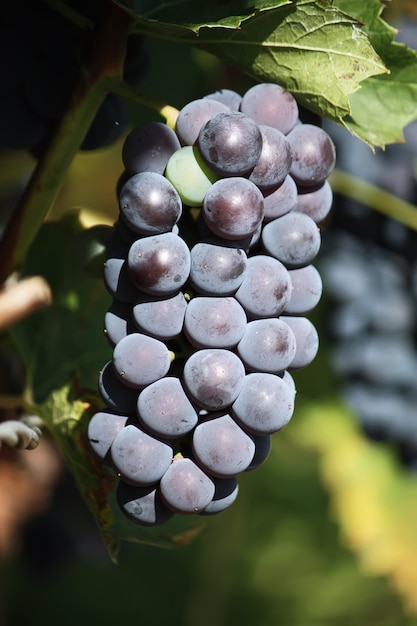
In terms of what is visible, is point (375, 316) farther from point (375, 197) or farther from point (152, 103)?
point (152, 103)

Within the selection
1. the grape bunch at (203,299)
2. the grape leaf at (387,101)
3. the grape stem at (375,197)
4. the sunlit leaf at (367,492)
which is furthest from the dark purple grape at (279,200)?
the sunlit leaf at (367,492)

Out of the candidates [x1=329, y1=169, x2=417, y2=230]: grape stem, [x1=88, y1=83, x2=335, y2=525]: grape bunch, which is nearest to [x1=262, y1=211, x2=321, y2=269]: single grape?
[x1=88, y1=83, x2=335, y2=525]: grape bunch

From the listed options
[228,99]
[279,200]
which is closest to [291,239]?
[279,200]

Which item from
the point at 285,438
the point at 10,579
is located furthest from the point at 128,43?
the point at 10,579

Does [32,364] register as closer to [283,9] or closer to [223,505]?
[223,505]

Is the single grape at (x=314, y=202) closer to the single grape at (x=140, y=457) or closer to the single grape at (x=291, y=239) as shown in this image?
the single grape at (x=291, y=239)
